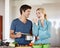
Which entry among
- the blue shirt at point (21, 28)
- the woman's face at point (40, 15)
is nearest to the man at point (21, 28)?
the blue shirt at point (21, 28)

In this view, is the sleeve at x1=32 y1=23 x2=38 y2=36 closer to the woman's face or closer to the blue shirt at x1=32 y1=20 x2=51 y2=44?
the blue shirt at x1=32 y1=20 x2=51 y2=44

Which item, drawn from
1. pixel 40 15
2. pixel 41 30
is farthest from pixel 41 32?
pixel 40 15

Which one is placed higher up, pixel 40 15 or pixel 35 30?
pixel 40 15

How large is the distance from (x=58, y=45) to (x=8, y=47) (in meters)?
0.71

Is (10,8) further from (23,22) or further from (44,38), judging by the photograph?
(44,38)

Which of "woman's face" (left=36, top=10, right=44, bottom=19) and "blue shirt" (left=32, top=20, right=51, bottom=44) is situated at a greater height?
"woman's face" (left=36, top=10, right=44, bottom=19)

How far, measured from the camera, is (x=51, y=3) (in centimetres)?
187

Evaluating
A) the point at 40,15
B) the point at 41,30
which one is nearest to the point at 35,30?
the point at 41,30

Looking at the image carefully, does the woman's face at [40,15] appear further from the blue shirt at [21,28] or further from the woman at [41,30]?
the blue shirt at [21,28]

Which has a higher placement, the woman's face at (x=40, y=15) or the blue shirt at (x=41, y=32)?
the woman's face at (x=40, y=15)

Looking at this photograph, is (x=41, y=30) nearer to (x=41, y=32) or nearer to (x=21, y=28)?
(x=41, y=32)

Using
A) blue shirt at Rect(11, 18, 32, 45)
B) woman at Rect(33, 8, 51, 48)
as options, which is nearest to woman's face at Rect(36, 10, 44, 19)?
woman at Rect(33, 8, 51, 48)

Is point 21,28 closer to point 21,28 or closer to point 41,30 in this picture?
point 21,28

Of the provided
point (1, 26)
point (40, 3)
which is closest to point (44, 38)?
point (40, 3)
